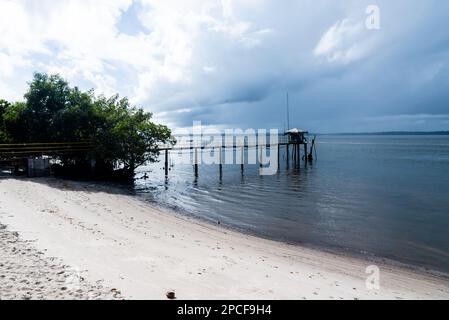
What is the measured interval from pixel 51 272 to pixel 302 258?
7486 mm

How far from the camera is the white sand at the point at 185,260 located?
20.1 feet

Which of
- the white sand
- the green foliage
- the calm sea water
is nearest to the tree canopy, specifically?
the green foliage

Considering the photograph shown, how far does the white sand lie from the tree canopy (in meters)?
11.0

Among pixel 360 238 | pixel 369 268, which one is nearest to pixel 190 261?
pixel 369 268

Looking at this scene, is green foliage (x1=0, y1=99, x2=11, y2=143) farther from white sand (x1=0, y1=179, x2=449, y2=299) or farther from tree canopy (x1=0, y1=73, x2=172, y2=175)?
white sand (x1=0, y1=179, x2=449, y2=299)

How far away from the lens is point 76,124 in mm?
24516

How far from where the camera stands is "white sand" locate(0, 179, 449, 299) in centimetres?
614

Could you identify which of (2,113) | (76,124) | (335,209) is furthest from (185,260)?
(2,113)

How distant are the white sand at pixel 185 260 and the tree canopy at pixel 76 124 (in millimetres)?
11028

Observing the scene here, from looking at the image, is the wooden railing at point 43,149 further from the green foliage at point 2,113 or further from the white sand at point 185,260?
the white sand at point 185,260

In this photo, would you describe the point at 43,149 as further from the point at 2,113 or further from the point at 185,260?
the point at 185,260

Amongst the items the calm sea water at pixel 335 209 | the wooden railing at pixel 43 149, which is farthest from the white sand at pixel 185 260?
the wooden railing at pixel 43 149
